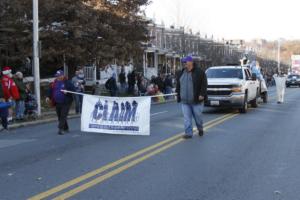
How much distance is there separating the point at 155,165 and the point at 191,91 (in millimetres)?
3886

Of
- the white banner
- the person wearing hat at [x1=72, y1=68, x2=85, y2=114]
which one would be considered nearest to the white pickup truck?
the person wearing hat at [x1=72, y1=68, x2=85, y2=114]

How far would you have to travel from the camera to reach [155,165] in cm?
909

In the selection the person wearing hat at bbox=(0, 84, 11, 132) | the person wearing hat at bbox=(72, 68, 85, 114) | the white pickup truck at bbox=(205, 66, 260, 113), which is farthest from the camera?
the person wearing hat at bbox=(72, 68, 85, 114)

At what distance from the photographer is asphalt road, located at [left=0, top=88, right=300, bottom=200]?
23.5 ft

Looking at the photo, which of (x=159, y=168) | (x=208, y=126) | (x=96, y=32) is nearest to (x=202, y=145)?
(x=159, y=168)

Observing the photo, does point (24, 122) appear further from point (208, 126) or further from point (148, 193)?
point (148, 193)

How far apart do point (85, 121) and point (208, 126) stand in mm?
3570

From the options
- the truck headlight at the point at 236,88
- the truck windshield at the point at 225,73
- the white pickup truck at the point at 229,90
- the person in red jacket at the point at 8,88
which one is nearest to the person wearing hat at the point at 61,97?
the person in red jacket at the point at 8,88

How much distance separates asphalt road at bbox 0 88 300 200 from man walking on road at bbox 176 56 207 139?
0.49 m

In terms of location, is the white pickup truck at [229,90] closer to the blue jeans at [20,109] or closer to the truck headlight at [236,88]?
the truck headlight at [236,88]

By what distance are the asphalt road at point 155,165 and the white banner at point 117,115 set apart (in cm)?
38

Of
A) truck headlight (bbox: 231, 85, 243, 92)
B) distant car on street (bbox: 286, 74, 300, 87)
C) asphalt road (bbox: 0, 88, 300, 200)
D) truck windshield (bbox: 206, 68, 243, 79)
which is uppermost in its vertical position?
truck windshield (bbox: 206, 68, 243, 79)

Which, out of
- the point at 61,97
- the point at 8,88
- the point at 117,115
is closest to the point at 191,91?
the point at 117,115

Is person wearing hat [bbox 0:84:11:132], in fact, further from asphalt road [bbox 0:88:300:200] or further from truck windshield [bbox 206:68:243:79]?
truck windshield [bbox 206:68:243:79]
